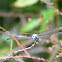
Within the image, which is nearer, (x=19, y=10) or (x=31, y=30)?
(x=31, y=30)

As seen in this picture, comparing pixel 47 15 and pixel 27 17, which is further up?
pixel 27 17

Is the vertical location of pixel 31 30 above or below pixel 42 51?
above

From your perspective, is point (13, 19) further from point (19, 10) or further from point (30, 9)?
point (30, 9)

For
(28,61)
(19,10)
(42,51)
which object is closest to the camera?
(28,61)

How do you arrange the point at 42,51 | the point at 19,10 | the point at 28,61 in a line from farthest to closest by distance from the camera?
the point at 19,10
the point at 42,51
the point at 28,61

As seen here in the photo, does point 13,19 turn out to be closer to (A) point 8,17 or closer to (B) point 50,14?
(A) point 8,17

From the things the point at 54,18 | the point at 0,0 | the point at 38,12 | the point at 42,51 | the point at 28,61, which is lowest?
the point at 28,61

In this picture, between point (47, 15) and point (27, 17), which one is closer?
point (47, 15)

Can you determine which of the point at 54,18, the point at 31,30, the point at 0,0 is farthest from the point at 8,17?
the point at 54,18
